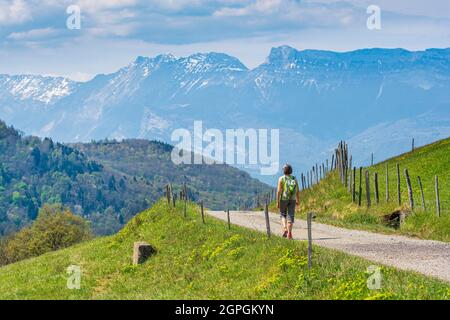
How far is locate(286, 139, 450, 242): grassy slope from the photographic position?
3703cm

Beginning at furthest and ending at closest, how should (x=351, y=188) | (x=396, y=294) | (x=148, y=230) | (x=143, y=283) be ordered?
1. (x=351, y=188)
2. (x=148, y=230)
3. (x=143, y=283)
4. (x=396, y=294)

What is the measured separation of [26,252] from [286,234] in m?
121

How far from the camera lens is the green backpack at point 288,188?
30.0 m

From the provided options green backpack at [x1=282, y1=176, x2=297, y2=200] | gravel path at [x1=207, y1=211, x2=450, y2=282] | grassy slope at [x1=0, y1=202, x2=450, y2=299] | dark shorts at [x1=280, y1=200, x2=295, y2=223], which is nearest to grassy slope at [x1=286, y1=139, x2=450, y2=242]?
gravel path at [x1=207, y1=211, x2=450, y2=282]

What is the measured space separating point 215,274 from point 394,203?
21.6 metres

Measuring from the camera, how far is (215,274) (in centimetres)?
2541

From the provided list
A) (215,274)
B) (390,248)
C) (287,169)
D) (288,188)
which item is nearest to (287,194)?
(288,188)

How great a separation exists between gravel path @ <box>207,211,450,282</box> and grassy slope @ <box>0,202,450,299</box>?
6.13ft

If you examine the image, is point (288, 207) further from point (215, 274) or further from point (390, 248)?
point (215, 274)

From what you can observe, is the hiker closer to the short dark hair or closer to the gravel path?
the short dark hair
